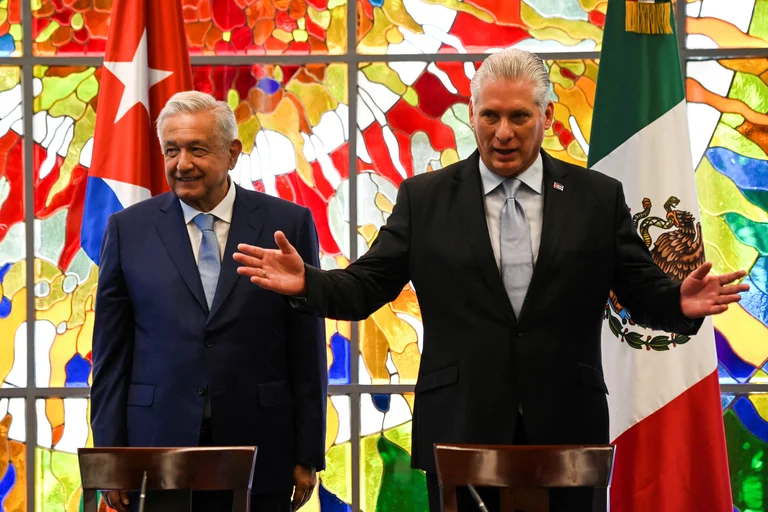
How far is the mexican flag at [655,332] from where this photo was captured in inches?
133

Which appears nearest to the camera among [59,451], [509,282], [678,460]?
[509,282]

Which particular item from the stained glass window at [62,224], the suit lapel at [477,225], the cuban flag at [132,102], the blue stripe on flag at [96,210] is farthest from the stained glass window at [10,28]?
the suit lapel at [477,225]

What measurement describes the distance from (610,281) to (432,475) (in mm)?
598

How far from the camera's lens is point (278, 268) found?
2.20 meters

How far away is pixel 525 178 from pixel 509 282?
26 centimetres

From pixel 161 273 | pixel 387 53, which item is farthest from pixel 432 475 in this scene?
pixel 387 53

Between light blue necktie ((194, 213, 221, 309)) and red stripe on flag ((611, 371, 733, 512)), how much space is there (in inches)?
62.7

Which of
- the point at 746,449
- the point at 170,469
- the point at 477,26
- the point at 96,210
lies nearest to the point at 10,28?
the point at 96,210

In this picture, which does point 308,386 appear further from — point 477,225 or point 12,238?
point 12,238

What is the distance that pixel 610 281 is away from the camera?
2.32 meters

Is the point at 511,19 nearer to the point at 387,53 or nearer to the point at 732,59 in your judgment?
the point at 387,53

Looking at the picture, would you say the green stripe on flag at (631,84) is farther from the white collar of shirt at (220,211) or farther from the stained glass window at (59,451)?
the stained glass window at (59,451)

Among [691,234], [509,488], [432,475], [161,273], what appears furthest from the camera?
[691,234]

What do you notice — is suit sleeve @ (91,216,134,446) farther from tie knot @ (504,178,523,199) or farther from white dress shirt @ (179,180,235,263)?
tie knot @ (504,178,523,199)
